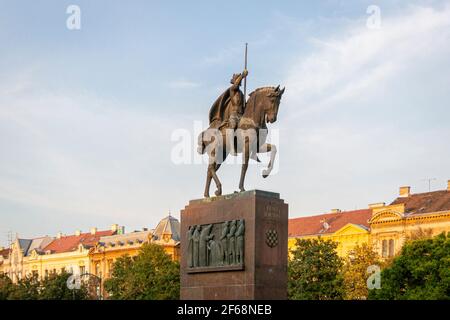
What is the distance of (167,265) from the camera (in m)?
83.5

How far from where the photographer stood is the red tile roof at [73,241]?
12930 centimetres

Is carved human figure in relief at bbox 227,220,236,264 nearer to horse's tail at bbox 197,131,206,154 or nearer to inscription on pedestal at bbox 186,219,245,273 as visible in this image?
inscription on pedestal at bbox 186,219,245,273

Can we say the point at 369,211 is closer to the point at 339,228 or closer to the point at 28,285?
the point at 339,228

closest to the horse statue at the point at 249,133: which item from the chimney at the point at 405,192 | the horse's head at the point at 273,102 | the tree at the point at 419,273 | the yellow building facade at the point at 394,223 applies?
the horse's head at the point at 273,102

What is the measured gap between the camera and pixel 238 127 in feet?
86.5

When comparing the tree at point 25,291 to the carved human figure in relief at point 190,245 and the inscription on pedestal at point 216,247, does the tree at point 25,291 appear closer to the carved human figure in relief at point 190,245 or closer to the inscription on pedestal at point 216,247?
the carved human figure in relief at point 190,245

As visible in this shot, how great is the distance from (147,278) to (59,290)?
10429mm

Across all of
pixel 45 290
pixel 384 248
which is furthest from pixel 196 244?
pixel 45 290

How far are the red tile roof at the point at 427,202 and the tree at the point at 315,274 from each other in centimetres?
1829

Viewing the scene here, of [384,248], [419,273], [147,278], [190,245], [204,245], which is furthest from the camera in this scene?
[384,248]

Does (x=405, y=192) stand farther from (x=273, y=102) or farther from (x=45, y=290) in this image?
(x=273, y=102)

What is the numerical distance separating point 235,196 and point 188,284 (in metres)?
2.99

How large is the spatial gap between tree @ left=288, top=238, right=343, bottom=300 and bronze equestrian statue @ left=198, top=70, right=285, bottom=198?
131ft

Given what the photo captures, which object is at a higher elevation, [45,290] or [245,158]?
[245,158]
